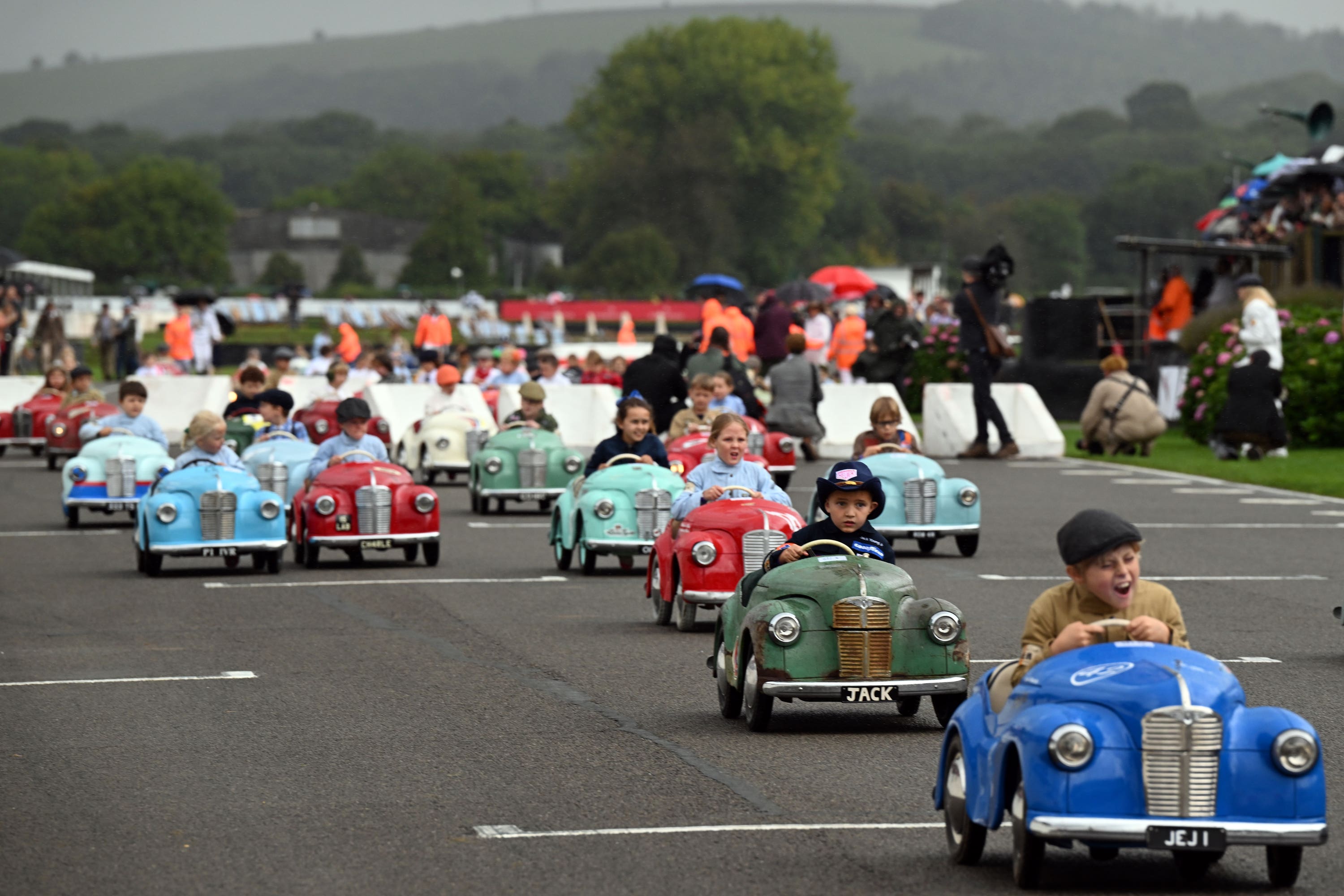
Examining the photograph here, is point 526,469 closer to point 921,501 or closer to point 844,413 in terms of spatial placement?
point 921,501

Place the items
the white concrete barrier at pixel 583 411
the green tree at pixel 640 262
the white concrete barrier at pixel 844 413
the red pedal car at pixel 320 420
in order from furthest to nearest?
the green tree at pixel 640 262, the white concrete barrier at pixel 583 411, the white concrete barrier at pixel 844 413, the red pedal car at pixel 320 420

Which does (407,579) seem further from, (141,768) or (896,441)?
(141,768)

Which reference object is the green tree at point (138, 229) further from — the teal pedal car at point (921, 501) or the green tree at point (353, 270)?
the teal pedal car at point (921, 501)

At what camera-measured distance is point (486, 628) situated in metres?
13.4

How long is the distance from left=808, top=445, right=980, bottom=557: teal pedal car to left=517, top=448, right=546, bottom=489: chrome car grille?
535 cm

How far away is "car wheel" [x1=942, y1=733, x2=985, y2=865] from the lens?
22.2 ft

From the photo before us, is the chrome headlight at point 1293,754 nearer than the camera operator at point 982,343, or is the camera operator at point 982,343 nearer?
the chrome headlight at point 1293,754

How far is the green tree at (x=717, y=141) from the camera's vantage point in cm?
13975

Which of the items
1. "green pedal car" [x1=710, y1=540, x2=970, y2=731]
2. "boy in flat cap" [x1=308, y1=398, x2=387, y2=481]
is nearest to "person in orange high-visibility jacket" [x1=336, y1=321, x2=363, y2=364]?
"boy in flat cap" [x1=308, y1=398, x2=387, y2=481]

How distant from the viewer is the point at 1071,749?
20.4 feet

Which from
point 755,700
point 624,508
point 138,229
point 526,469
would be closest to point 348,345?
point 526,469

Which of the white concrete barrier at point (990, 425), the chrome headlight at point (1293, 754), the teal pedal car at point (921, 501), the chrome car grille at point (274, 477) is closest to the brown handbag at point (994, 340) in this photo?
the white concrete barrier at point (990, 425)

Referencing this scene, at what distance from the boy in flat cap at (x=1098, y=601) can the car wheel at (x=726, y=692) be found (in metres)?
3.01

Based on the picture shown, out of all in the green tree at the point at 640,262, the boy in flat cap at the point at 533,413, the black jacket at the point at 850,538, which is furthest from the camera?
the green tree at the point at 640,262
